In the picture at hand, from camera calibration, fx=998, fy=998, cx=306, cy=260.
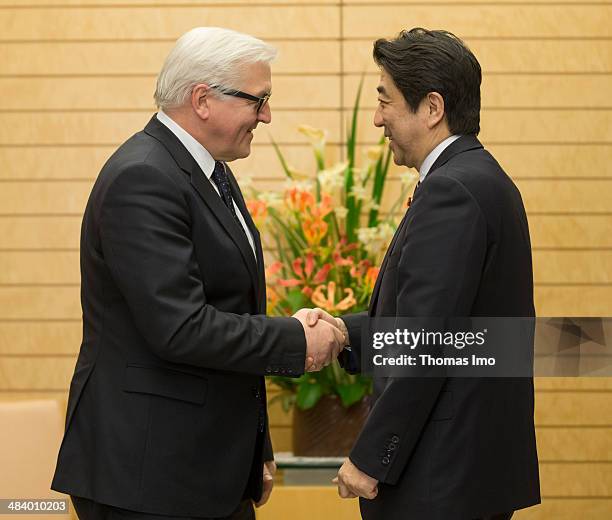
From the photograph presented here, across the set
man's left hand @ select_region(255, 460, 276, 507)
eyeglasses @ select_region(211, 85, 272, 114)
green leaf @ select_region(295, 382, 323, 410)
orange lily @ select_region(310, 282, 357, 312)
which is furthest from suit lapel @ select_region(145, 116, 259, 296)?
green leaf @ select_region(295, 382, 323, 410)

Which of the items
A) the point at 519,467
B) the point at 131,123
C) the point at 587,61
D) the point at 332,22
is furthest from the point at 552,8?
the point at 519,467

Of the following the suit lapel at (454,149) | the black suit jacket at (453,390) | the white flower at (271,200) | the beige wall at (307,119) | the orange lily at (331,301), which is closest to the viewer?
the black suit jacket at (453,390)

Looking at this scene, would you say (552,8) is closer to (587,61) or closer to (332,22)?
(587,61)

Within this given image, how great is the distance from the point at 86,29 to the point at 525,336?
2393 millimetres

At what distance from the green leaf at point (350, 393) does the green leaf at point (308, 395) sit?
0.07m

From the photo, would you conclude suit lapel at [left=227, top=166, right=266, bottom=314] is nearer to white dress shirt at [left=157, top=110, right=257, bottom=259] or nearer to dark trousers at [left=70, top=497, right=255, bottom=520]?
white dress shirt at [left=157, top=110, right=257, bottom=259]

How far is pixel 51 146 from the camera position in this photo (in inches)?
153

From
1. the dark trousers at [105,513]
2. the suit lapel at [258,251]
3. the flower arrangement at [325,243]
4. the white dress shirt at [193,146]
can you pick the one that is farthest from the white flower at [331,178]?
the dark trousers at [105,513]

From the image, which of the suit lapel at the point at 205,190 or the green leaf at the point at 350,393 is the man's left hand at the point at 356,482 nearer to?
the suit lapel at the point at 205,190

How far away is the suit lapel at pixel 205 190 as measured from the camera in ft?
7.13

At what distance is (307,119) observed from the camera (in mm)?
3865

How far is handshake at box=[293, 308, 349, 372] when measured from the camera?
7.39 ft

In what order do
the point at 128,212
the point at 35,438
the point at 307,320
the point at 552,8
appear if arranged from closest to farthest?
the point at 128,212 → the point at 307,320 → the point at 35,438 → the point at 552,8

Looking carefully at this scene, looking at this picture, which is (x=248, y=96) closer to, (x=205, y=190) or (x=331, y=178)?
(x=205, y=190)
